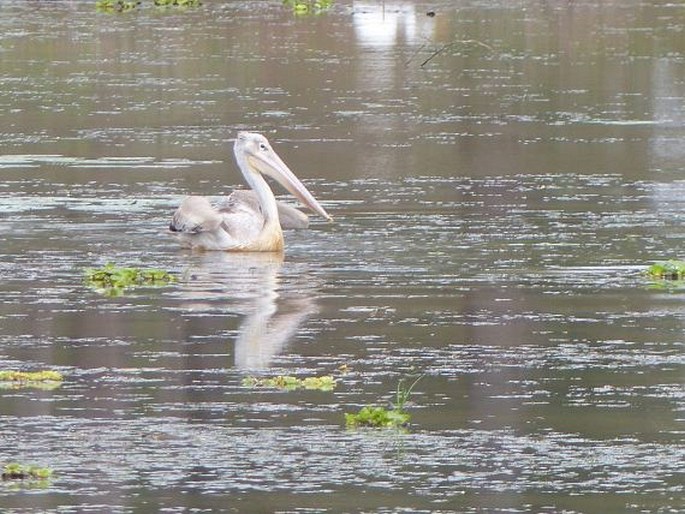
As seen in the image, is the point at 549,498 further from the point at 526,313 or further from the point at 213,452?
the point at 526,313

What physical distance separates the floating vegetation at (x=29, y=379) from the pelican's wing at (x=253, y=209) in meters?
5.17


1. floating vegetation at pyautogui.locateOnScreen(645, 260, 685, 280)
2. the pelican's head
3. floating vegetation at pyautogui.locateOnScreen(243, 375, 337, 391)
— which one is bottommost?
floating vegetation at pyautogui.locateOnScreen(645, 260, 685, 280)

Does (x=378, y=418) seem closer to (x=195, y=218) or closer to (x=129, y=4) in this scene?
(x=195, y=218)

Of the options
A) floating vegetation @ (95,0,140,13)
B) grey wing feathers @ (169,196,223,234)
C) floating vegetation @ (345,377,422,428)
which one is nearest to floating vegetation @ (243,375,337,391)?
floating vegetation @ (345,377,422,428)

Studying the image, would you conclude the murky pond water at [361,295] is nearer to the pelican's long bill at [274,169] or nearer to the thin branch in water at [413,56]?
the pelican's long bill at [274,169]

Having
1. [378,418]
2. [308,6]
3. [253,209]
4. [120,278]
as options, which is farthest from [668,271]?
[308,6]

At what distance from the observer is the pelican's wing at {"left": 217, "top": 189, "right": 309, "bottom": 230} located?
49.5 feet

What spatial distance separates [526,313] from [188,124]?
A: 11.5 m

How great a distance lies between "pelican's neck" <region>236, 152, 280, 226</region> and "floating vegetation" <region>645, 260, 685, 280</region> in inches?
117

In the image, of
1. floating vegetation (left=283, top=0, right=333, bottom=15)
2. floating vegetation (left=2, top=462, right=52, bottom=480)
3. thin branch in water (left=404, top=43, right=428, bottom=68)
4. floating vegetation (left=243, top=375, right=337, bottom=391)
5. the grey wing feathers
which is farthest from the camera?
floating vegetation (left=283, top=0, right=333, bottom=15)

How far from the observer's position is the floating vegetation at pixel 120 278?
42.2 feet

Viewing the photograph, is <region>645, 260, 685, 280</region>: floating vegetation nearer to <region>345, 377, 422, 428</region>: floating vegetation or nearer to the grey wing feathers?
the grey wing feathers

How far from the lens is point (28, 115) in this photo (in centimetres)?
2366

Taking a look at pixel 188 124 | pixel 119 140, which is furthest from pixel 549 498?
pixel 188 124
